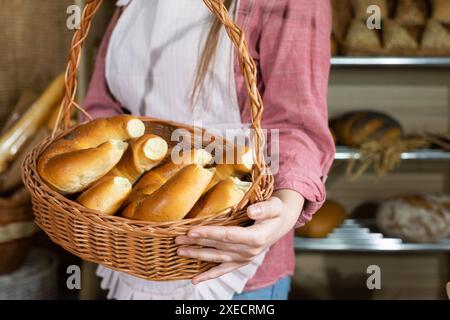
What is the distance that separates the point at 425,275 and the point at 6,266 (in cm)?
146

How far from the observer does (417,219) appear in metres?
1.69

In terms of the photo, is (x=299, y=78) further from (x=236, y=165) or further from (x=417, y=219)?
(x=417, y=219)

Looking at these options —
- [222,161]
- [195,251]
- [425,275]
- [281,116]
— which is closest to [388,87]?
[425,275]

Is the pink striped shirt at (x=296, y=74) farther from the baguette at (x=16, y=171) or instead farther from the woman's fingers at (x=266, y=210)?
the baguette at (x=16, y=171)

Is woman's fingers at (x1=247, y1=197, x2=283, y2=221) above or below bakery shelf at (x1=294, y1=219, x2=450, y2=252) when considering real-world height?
above

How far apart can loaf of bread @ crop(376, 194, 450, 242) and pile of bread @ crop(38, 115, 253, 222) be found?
3.45ft

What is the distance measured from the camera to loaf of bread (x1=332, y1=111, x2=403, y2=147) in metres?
1.71

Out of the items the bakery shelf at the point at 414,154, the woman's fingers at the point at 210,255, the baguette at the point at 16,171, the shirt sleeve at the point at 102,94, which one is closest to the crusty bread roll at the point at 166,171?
the woman's fingers at the point at 210,255

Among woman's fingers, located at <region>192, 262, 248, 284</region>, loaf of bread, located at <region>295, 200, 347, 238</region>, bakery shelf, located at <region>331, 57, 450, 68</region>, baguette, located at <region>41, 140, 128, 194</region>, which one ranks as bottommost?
loaf of bread, located at <region>295, 200, 347, 238</region>

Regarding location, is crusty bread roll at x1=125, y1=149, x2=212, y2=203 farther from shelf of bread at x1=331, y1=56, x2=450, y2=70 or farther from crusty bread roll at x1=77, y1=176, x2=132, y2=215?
shelf of bread at x1=331, y1=56, x2=450, y2=70

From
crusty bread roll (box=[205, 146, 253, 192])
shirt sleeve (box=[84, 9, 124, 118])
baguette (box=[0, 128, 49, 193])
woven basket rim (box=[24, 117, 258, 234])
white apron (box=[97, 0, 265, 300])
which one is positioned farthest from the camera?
baguette (box=[0, 128, 49, 193])

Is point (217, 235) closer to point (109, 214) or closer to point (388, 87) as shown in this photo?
point (109, 214)

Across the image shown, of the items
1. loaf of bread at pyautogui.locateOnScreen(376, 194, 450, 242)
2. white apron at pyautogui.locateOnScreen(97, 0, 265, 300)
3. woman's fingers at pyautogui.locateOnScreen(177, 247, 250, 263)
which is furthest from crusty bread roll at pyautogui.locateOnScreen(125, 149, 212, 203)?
loaf of bread at pyautogui.locateOnScreen(376, 194, 450, 242)

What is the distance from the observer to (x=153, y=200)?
2.25 feet
